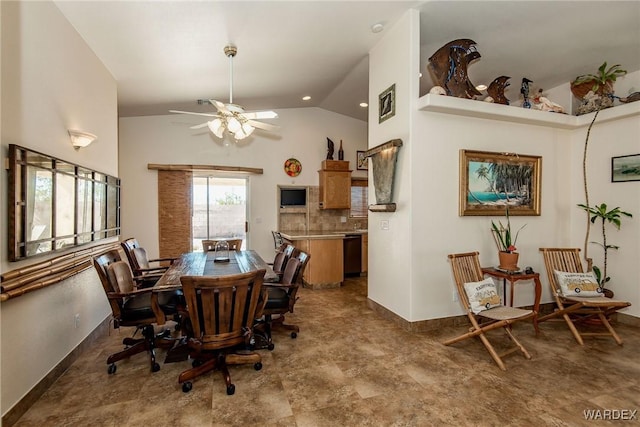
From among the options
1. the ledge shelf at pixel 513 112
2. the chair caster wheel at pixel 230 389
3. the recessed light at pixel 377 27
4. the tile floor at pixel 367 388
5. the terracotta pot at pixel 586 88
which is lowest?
the tile floor at pixel 367 388

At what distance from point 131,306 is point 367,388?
2.01 metres

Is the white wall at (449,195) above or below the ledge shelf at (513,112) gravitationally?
below

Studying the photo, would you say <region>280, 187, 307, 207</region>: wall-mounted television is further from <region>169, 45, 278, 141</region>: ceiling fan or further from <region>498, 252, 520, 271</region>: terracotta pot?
<region>498, 252, 520, 271</region>: terracotta pot

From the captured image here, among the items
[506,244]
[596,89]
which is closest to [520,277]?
[506,244]

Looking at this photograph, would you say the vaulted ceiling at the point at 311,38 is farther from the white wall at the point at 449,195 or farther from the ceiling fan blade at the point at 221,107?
the ceiling fan blade at the point at 221,107

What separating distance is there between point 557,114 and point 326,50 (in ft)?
9.81

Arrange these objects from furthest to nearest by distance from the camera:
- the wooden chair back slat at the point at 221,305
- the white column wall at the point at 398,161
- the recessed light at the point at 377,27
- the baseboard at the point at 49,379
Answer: the recessed light at the point at 377,27 → the white column wall at the point at 398,161 → the wooden chair back slat at the point at 221,305 → the baseboard at the point at 49,379

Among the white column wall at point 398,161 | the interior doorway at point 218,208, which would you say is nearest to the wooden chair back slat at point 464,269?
the white column wall at point 398,161

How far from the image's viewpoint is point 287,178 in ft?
20.7

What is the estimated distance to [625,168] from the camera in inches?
145

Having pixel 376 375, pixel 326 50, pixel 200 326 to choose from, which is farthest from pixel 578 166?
pixel 200 326

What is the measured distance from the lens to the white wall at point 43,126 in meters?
1.92

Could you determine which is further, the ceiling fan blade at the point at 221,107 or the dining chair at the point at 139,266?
the dining chair at the point at 139,266

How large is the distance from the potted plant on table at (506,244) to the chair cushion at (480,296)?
1.73ft
